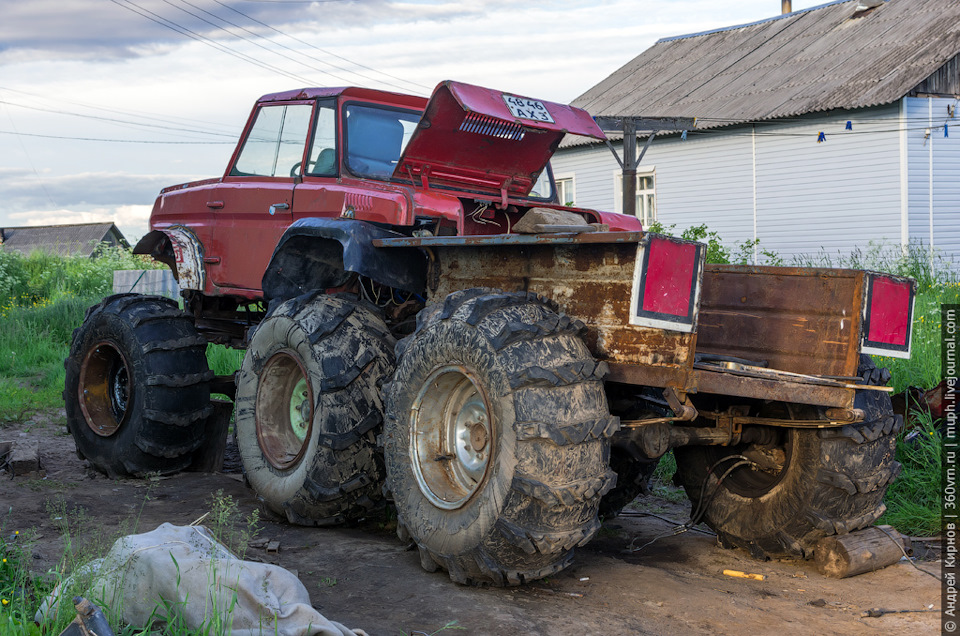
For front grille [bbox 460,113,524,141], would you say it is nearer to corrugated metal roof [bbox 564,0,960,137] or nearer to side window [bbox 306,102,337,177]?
side window [bbox 306,102,337,177]

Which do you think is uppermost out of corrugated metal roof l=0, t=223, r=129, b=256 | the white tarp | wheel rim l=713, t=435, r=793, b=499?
corrugated metal roof l=0, t=223, r=129, b=256

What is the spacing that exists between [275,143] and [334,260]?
1.39 metres

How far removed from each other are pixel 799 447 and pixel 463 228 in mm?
2511

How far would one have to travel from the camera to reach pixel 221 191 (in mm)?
6898

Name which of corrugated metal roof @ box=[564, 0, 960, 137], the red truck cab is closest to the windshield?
the red truck cab

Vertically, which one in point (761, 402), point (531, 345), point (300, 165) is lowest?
point (761, 402)

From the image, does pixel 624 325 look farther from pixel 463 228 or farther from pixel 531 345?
pixel 463 228

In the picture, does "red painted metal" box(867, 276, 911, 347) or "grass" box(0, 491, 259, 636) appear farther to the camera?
"red painted metal" box(867, 276, 911, 347)

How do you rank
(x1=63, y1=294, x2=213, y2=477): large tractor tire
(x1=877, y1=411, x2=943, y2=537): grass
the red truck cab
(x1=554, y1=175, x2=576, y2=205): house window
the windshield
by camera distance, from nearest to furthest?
(x1=877, y1=411, x2=943, y2=537): grass
the red truck cab
the windshield
(x1=63, y1=294, x2=213, y2=477): large tractor tire
(x1=554, y1=175, x2=576, y2=205): house window

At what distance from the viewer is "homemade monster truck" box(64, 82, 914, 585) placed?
4.00 m

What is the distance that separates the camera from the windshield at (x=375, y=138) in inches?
245

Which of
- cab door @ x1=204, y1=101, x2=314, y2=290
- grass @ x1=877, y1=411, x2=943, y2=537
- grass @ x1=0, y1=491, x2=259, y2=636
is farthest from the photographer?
cab door @ x1=204, y1=101, x2=314, y2=290

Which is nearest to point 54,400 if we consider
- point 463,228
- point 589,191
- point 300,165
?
point 300,165

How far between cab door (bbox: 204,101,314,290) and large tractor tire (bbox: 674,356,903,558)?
3512 mm
